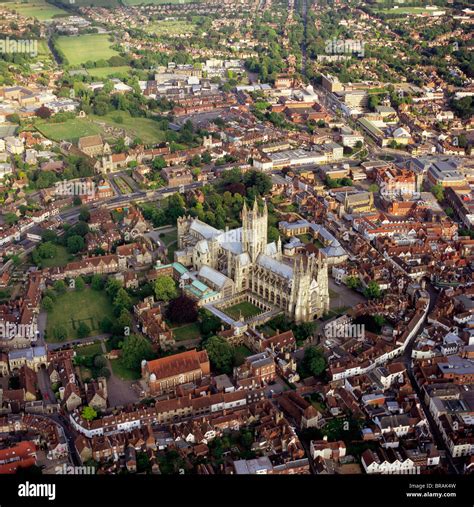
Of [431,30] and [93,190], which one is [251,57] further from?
[93,190]

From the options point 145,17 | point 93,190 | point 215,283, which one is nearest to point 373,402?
point 215,283

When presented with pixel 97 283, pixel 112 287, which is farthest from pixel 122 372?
pixel 97 283

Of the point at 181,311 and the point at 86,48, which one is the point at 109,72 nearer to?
the point at 86,48

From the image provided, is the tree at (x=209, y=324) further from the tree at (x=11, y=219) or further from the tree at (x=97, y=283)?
the tree at (x=11, y=219)

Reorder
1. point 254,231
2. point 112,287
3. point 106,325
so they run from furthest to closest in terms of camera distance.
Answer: point 112,287 < point 254,231 < point 106,325

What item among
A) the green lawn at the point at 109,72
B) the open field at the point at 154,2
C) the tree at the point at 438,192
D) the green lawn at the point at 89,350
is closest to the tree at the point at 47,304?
the green lawn at the point at 89,350

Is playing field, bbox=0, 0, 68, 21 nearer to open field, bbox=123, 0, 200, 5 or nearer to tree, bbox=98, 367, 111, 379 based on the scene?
open field, bbox=123, 0, 200, 5

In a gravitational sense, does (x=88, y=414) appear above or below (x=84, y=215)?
below
